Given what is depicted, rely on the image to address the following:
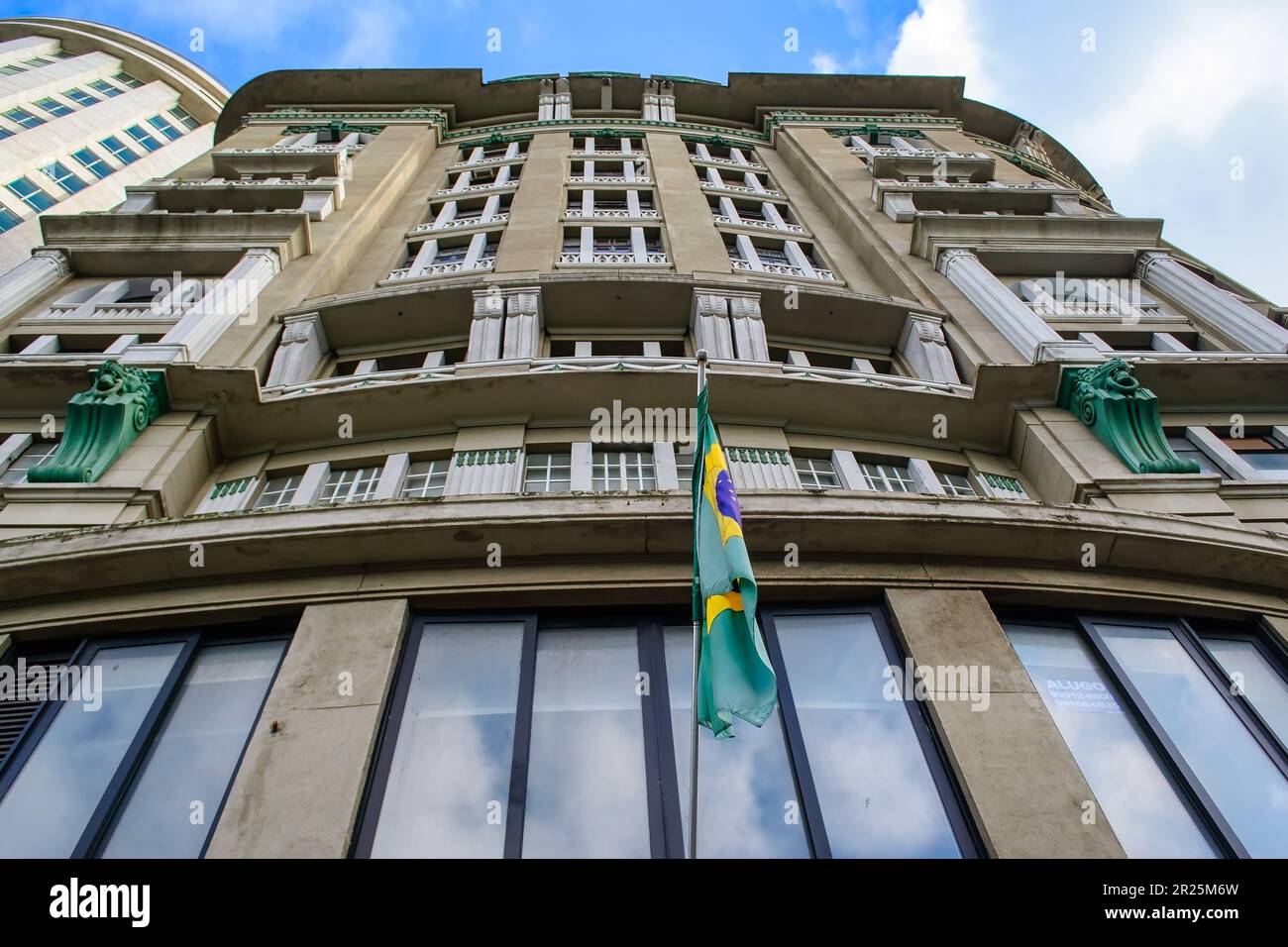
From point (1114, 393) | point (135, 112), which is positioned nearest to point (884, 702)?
point (1114, 393)

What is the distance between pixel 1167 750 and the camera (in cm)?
1002

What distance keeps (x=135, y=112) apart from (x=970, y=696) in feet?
239

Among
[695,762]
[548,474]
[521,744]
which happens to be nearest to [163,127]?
[548,474]

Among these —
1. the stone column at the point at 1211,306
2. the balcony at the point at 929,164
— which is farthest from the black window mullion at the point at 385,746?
the balcony at the point at 929,164

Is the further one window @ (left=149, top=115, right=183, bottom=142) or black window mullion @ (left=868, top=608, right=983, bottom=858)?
window @ (left=149, top=115, right=183, bottom=142)

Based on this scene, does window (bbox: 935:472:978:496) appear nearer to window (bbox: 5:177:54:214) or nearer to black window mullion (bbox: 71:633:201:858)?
black window mullion (bbox: 71:633:201:858)

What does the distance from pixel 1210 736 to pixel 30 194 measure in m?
56.7

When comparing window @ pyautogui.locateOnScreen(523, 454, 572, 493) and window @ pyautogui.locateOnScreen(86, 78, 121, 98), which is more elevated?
window @ pyautogui.locateOnScreen(86, 78, 121, 98)

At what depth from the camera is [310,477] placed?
16.9 meters

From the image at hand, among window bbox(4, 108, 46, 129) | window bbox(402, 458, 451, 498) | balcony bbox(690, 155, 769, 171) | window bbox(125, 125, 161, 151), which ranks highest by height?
balcony bbox(690, 155, 769, 171)

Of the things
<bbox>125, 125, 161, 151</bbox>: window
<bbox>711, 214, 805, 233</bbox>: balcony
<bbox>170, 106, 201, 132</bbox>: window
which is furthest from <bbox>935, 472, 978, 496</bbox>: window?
<bbox>170, 106, 201, 132</bbox>: window

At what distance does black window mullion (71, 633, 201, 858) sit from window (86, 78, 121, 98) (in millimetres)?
68317

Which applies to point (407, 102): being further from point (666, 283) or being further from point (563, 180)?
point (666, 283)

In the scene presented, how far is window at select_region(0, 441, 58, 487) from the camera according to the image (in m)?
16.6
